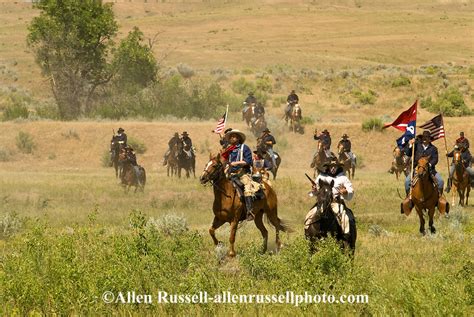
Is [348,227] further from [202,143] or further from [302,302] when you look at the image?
Result: [202,143]

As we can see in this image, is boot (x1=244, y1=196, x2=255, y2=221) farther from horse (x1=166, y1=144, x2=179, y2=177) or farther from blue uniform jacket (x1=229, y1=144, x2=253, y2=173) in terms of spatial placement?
horse (x1=166, y1=144, x2=179, y2=177)

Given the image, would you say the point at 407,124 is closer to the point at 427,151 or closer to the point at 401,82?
the point at 427,151

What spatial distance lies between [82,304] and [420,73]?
216 feet

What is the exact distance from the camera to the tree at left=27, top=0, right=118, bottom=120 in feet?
184

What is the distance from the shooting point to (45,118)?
5603cm

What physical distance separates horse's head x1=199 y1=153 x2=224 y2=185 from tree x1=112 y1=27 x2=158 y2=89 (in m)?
44.4

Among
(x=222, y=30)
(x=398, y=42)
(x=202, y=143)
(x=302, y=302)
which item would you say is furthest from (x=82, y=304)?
(x=222, y=30)

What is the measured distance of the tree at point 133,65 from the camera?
60562mm

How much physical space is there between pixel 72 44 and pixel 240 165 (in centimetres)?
4142

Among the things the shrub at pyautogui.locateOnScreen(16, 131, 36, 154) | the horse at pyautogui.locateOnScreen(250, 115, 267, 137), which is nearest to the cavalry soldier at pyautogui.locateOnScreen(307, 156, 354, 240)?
the horse at pyautogui.locateOnScreen(250, 115, 267, 137)

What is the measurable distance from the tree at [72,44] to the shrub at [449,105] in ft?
75.3

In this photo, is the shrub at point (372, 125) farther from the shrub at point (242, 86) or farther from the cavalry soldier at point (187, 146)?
the shrub at point (242, 86)

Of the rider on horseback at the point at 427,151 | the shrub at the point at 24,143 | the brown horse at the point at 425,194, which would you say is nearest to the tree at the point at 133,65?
the shrub at the point at 24,143

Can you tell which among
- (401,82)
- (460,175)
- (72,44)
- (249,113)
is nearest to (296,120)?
(249,113)
